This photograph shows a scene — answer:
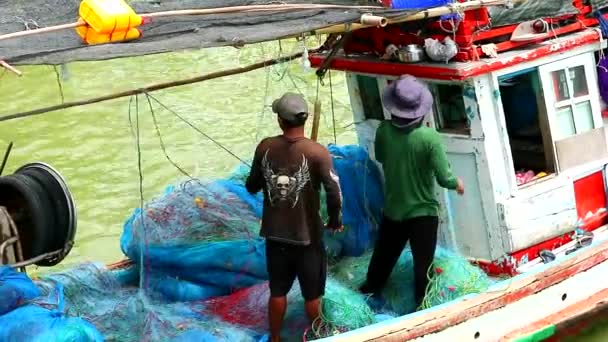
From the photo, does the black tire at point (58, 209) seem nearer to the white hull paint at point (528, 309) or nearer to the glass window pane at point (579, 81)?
the white hull paint at point (528, 309)

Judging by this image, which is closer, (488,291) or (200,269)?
(488,291)

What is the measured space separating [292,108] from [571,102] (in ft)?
7.42

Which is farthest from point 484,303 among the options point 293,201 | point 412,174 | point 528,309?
point 293,201

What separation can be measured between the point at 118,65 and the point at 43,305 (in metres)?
10.3

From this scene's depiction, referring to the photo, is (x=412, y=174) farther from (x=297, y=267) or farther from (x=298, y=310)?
(x=298, y=310)

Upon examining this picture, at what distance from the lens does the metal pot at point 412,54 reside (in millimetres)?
6532

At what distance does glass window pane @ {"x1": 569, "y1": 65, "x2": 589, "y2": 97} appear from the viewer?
6993mm

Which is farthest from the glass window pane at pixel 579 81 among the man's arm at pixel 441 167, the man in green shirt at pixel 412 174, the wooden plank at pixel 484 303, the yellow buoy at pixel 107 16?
the yellow buoy at pixel 107 16

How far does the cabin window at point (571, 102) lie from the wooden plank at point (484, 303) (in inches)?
32.3

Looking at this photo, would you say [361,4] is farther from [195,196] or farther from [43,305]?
[43,305]

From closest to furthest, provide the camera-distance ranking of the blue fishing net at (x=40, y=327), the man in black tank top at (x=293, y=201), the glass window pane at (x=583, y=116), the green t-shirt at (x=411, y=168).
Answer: the blue fishing net at (x=40, y=327)
the man in black tank top at (x=293, y=201)
the green t-shirt at (x=411, y=168)
the glass window pane at (x=583, y=116)

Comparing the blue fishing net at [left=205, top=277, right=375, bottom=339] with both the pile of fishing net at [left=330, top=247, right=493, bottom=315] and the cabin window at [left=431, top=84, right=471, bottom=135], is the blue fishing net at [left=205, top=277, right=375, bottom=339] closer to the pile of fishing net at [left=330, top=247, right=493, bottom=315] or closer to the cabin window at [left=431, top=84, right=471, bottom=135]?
the pile of fishing net at [left=330, top=247, right=493, bottom=315]

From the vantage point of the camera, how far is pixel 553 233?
696cm

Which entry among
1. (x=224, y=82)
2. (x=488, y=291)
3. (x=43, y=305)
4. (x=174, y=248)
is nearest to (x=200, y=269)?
(x=174, y=248)
